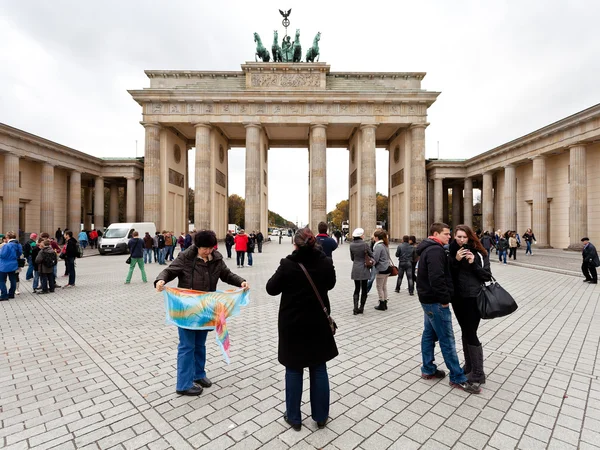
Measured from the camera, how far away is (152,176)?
30.8 meters

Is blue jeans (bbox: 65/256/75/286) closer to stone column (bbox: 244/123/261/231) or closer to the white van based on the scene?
the white van

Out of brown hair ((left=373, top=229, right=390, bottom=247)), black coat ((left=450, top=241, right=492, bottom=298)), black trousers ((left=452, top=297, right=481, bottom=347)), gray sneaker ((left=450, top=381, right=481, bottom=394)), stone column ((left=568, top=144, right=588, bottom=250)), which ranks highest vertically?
stone column ((left=568, top=144, right=588, bottom=250))

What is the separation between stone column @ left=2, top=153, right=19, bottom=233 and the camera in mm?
24234

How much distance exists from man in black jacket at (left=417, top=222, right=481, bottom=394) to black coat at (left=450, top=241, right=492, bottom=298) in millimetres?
102

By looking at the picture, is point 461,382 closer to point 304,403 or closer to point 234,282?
point 304,403

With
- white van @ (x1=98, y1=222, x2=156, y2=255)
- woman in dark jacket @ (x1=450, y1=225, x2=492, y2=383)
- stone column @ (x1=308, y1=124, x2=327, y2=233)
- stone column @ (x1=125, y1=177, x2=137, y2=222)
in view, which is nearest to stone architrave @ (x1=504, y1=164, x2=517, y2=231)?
stone column @ (x1=308, y1=124, x2=327, y2=233)

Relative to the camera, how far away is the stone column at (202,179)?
102 ft

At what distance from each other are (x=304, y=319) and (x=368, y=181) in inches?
1192

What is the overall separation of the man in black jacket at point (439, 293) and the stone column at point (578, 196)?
25.0m

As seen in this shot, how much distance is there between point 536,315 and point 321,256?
6.42 metres

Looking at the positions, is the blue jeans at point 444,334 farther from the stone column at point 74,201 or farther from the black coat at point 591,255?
the stone column at point 74,201

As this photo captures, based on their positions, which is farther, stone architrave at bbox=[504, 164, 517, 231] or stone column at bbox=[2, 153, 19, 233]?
stone architrave at bbox=[504, 164, 517, 231]

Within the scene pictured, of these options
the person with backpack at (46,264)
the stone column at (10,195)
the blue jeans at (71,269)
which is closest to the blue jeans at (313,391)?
the person with backpack at (46,264)

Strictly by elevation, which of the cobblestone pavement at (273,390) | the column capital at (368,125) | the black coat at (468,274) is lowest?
the cobblestone pavement at (273,390)
